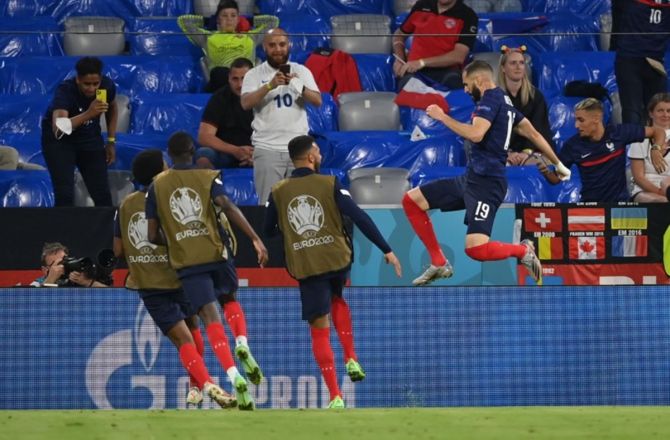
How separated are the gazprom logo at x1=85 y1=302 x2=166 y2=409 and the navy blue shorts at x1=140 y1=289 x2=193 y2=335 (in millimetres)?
1217

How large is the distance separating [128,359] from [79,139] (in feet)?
7.63

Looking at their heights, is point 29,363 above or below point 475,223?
below

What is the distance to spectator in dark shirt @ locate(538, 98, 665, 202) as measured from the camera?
12.8 meters

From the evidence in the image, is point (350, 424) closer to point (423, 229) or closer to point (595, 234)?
point (423, 229)

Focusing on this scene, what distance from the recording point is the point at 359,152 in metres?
14.6

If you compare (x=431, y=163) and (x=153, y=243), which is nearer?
(x=153, y=243)

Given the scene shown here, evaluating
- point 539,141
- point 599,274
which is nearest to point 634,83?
point 599,274

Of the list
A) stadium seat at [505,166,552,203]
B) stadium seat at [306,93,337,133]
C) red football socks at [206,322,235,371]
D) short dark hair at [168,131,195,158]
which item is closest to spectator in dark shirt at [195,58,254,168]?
stadium seat at [306,93,337,133]

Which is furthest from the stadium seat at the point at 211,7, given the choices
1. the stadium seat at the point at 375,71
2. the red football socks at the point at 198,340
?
the red football socks at the point at 198,340

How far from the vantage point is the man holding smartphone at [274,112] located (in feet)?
43.1

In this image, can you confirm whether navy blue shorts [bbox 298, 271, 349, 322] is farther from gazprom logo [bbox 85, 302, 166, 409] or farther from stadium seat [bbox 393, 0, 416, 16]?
stadium seat [bbox 393, 0, 416, 16]

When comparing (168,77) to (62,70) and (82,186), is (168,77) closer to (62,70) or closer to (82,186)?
(62,70)

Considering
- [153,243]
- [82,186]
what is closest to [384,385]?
[153,243]

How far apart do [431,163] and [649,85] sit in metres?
2.22
